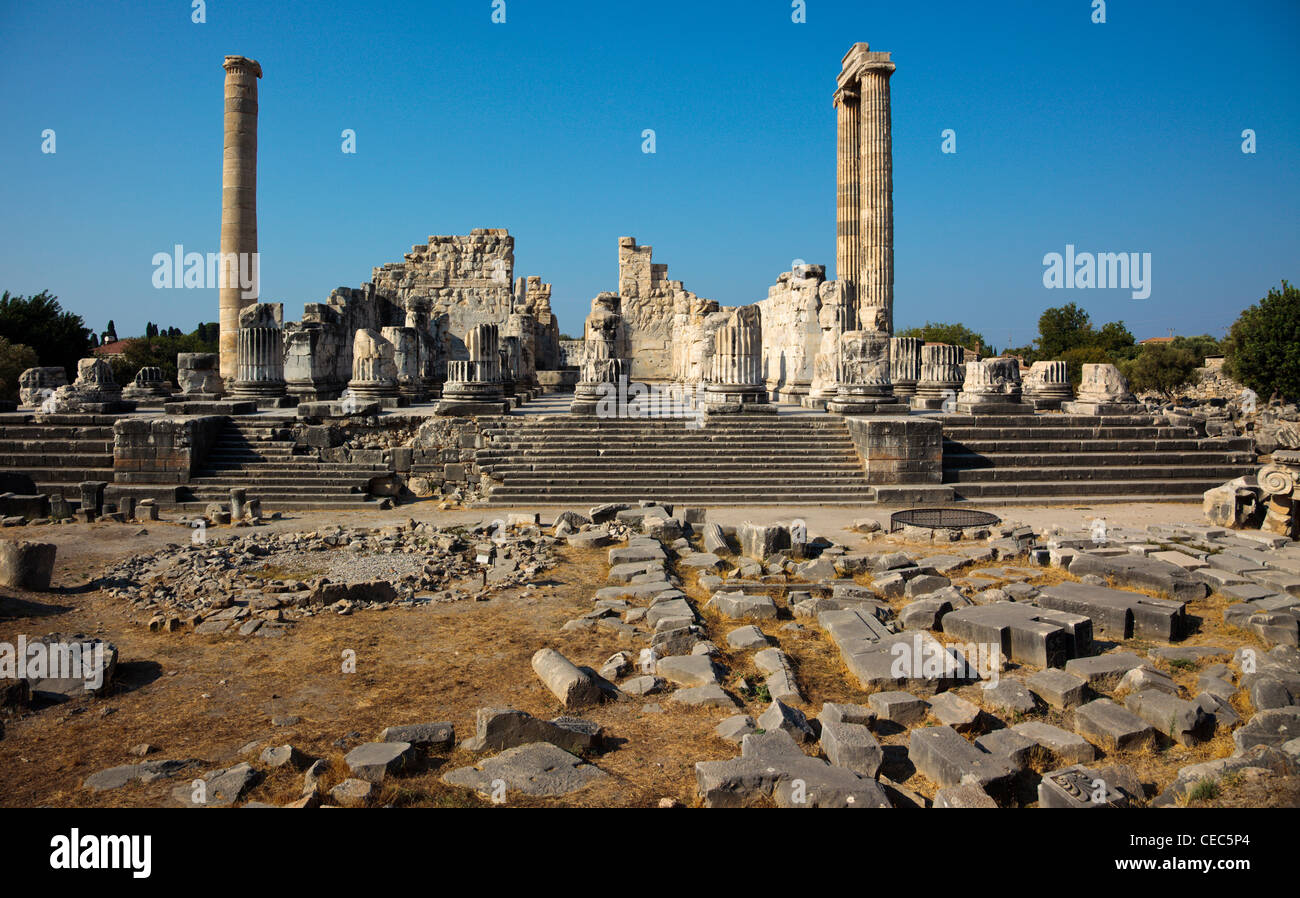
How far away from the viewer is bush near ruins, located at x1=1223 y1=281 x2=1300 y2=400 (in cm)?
2767

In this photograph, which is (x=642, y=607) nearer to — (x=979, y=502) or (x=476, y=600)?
(x=476, y=600)

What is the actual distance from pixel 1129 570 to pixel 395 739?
6595mm

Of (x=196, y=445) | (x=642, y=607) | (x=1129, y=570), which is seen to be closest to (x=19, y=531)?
(x=196, y=445)

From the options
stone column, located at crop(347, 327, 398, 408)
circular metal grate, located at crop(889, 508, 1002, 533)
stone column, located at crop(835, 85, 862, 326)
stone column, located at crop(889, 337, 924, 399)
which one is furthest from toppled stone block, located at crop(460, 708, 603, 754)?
stone column, located at crop(835, 85, 862, 326)

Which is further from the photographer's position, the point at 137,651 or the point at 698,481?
the point at 698,481

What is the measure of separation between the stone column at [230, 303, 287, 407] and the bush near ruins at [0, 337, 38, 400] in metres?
13.2

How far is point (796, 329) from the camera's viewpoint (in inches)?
707

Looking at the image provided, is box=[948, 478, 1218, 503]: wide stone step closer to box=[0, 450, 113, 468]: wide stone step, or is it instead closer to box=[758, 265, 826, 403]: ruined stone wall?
box=[758, 265, 826, 403]: ruined stone wall

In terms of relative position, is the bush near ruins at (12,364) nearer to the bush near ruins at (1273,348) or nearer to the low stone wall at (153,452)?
the low stone wall at (153,452)

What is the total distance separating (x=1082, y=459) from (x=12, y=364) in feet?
92.9

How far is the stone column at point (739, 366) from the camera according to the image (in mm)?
13680

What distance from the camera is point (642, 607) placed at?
686 centimetres

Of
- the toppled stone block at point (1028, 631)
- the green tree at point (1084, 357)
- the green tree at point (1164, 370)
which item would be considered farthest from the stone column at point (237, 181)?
the green tree at point (1084, 357)
